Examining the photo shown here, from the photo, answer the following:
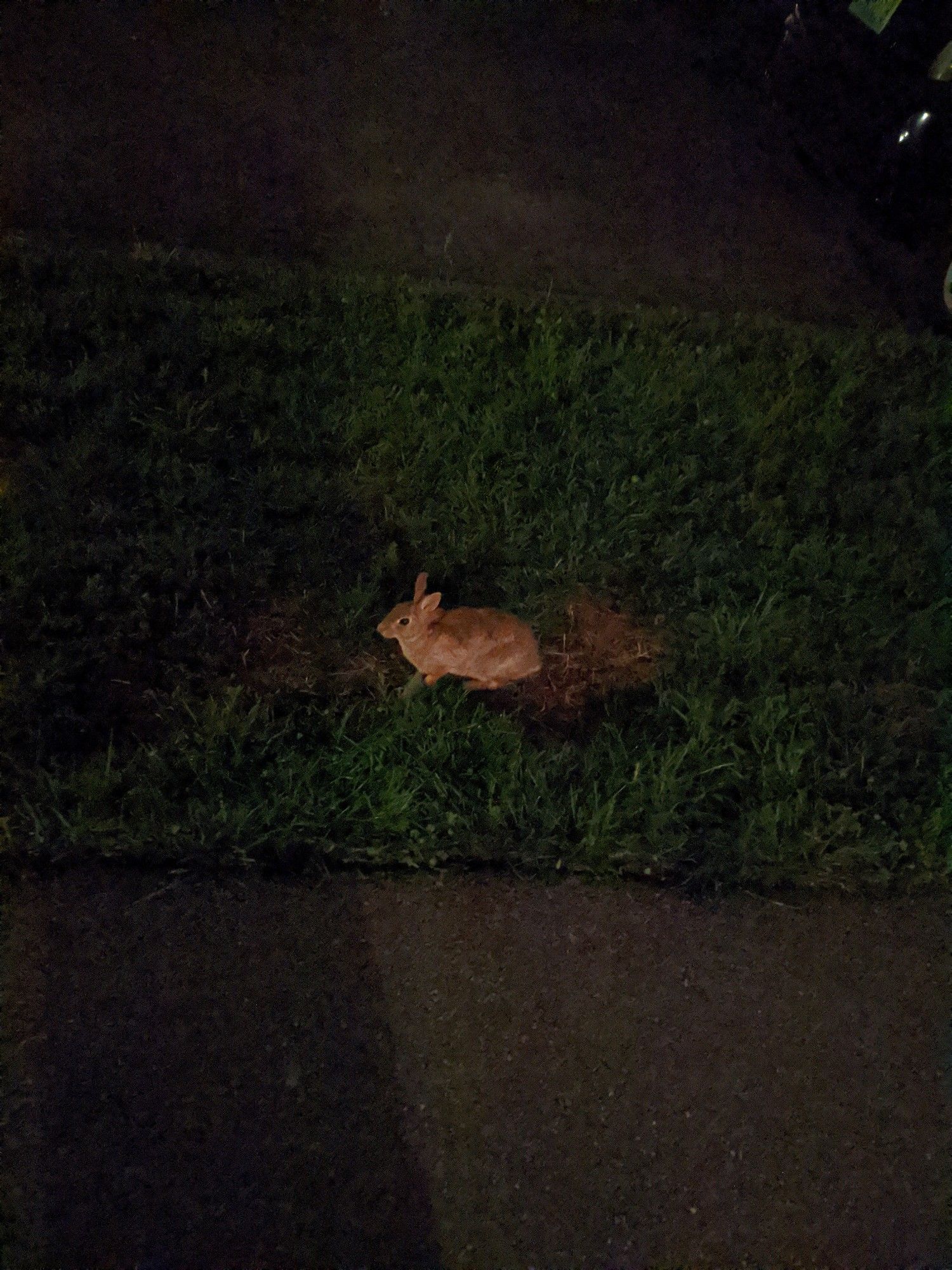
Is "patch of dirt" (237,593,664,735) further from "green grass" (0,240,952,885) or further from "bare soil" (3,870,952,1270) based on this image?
"bare soil" (3,870,952,1270)

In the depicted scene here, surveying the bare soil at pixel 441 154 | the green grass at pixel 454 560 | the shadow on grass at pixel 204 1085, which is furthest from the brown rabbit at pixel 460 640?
the bare soil at pixel 441 154

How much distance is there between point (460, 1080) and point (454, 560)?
65.9 inches

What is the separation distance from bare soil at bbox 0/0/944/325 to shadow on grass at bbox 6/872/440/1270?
9.56 ft

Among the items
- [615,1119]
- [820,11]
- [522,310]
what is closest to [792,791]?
[615,1119]

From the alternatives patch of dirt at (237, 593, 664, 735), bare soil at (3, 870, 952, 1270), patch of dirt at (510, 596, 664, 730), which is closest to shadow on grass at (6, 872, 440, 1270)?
bare soil at (3, 870, 952, 1270)

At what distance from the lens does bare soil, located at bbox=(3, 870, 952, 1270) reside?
2.29m

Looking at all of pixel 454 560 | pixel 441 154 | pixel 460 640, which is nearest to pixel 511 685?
pixel 460 640

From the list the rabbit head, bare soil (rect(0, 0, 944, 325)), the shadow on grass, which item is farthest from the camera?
bare soil (rect(0, 0, 944, 325))

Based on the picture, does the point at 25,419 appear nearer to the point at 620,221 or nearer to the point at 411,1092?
the point at 411,1092

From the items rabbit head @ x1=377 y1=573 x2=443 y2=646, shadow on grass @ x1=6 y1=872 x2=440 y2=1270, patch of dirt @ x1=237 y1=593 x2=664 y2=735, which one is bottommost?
shadow on grass @ x1=6 y1=872 x2=440 y2=1270

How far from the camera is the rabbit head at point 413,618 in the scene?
2857 millimetres

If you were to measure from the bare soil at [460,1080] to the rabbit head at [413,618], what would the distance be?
683 mm

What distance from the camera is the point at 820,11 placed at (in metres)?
5.42

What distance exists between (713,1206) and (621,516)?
7.14 ft
